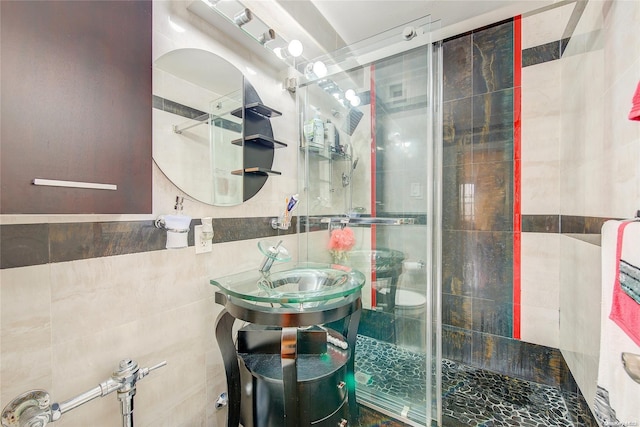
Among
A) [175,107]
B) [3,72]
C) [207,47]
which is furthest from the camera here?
[207,47]

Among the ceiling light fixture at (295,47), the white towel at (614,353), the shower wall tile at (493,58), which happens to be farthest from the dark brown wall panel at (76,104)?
the shower wall tile at (493,58)

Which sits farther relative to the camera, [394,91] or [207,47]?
[394,91]

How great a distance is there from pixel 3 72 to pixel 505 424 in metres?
2.29

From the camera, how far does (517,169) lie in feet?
5.86

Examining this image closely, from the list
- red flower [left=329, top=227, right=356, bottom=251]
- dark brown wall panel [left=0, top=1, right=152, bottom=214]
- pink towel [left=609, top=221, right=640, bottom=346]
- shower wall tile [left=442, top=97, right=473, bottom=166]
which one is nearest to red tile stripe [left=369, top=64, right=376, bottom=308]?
red flower [left=329, top=227, right=356, bottom=251]

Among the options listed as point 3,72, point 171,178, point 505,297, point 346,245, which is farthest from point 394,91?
point 3,72

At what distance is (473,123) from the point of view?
1.90 meters

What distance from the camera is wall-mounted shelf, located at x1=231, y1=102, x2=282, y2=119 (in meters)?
1.36

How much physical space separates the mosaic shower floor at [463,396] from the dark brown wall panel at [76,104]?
1.64 meters

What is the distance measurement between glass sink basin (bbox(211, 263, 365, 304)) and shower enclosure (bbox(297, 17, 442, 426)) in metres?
0.49

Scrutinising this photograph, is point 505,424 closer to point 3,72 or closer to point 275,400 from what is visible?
point 275,400

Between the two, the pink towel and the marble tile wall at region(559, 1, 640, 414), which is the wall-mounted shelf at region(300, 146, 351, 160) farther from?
the pink towel

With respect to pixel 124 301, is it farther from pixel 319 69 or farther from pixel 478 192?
pixel 478 192

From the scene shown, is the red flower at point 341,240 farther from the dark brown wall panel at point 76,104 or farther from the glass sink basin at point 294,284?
the dark brown wall panel at point 76,104
